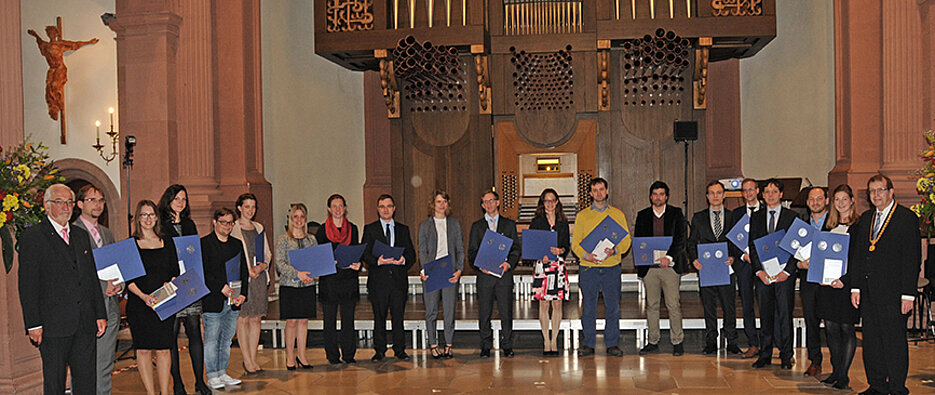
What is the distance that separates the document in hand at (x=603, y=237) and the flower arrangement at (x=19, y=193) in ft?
13.5

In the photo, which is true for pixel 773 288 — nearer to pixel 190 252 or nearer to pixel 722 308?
pixel 722 308

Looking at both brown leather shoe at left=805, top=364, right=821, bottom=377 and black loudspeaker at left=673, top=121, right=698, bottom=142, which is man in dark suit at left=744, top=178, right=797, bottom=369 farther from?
black loudspeaker at left=673, top=121, right=698, bottom=142

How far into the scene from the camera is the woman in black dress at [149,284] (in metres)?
5.09

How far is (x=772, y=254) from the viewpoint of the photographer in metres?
6.17

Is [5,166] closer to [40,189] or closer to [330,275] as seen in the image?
[40,189]

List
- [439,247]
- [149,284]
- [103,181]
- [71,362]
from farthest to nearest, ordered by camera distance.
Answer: [103,181]
[439,247]
[149,284]
[71,362]

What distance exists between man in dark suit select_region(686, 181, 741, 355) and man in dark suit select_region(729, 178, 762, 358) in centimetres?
7

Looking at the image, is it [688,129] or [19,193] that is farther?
[688,129]

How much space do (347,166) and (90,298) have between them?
759 centimetres

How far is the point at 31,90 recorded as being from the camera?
10281 mm

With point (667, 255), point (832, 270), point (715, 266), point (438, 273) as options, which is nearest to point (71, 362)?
point (438, 273)

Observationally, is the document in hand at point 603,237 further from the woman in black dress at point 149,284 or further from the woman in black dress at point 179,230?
the woman in black dress at point 149,284

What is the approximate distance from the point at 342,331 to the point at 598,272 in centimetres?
230

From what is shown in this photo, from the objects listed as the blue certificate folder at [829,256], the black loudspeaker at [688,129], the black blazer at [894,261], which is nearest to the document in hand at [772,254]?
the blue certificate folder at [829,256]
